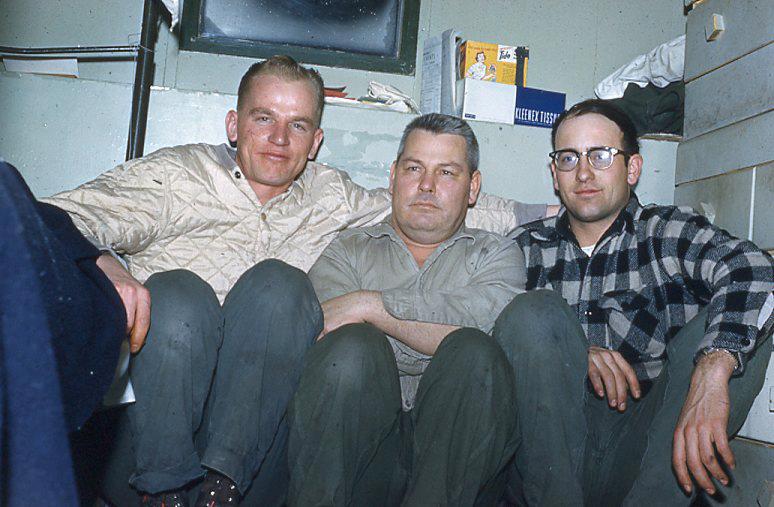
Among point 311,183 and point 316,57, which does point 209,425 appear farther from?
point 316,57

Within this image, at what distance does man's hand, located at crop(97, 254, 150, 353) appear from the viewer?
4.16 feet

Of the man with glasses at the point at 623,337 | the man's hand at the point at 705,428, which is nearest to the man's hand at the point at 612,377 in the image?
the man with glasses at the point at 623,337

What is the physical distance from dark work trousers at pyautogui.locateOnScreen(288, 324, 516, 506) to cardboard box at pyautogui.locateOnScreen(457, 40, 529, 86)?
149cm

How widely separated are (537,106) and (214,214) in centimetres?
138

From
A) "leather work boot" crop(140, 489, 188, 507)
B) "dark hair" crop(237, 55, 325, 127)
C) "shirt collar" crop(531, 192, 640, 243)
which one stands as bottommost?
"leather work boot" crop(140, 489, 188, 507)

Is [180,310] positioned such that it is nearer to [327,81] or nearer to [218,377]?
[218,377]

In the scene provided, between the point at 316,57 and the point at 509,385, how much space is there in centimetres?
190

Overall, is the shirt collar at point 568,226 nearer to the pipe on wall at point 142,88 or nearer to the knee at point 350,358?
the knee at point 350,358

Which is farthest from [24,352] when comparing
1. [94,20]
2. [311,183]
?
[94,20]

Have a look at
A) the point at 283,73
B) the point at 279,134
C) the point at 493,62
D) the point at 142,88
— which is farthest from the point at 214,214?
the point at 493,62

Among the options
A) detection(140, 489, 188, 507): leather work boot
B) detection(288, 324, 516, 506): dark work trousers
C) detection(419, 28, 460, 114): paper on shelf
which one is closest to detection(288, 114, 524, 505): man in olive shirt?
detection(288, 324, 516, 506): dark work trousers

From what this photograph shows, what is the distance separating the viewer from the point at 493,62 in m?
2.66

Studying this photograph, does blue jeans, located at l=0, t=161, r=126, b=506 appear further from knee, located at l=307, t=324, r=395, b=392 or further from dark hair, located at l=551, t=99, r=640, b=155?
dark hair, located at l=551, t=99, r=640, b=155

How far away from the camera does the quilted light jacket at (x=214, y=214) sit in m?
1.81
